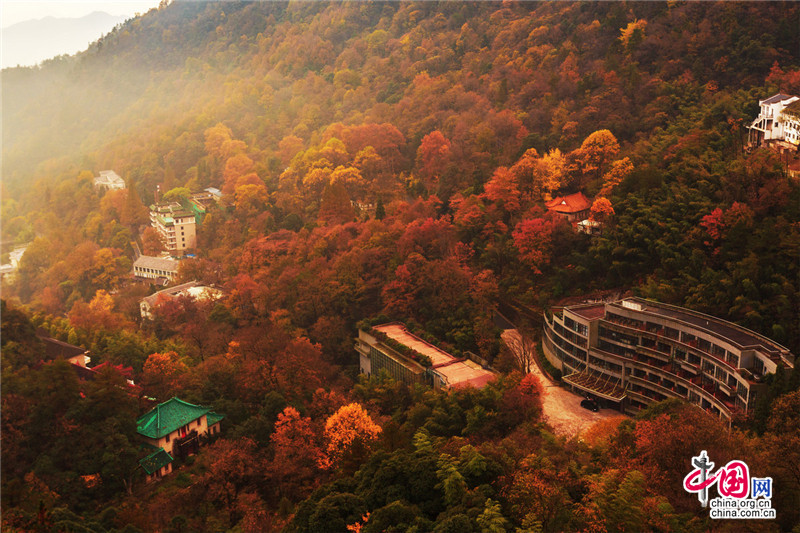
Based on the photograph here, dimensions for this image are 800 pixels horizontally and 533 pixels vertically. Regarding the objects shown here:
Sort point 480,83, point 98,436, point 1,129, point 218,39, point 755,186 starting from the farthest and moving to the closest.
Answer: point 218,39, point 1,129, point 480,83, point 755,186, point 98,436

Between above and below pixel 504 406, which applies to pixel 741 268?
above

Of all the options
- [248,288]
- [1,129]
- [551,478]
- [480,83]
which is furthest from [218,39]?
[551,478]

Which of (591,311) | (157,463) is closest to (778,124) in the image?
(591,311)

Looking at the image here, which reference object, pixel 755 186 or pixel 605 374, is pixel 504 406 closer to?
pixel 605 374

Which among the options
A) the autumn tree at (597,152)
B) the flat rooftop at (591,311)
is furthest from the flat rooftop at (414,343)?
the autumn tree at (597,152)

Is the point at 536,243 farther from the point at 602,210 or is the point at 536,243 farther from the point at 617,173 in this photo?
the point at 617,173

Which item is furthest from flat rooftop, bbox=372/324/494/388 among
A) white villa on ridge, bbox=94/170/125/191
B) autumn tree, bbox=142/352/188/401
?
white villa on ridge, bbox=94/170/125/191

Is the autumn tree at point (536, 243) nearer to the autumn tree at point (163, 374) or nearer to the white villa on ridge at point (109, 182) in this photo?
the autumn tree at point (163, 374)
